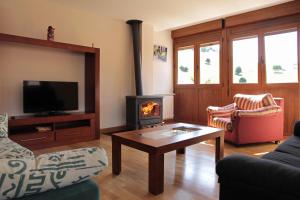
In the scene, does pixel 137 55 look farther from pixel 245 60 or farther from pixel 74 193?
pixel 74 193

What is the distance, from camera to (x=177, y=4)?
414 cm

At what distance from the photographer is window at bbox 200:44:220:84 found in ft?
18.4

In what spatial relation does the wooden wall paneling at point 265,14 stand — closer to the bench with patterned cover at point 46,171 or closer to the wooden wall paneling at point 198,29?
the wooden wall paneling at point 198,29

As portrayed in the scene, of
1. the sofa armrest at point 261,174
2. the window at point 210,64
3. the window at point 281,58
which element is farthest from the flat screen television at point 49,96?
the window at point 281,58

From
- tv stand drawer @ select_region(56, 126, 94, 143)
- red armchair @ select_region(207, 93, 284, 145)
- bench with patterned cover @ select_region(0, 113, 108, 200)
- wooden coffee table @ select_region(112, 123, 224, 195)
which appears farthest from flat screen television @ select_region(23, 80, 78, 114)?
bench with patterned cover @ select_region(0, 113, 108, 200)

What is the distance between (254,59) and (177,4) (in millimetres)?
2085

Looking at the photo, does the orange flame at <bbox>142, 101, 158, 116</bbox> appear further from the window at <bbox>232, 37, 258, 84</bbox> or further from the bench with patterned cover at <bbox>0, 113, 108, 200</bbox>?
the bench with patterned cover at <bbox>0, 113, 108, 200</bbox>

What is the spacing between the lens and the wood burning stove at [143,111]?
4.91 meters

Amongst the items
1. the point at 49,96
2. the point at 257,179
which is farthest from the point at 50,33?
the point at 257,179

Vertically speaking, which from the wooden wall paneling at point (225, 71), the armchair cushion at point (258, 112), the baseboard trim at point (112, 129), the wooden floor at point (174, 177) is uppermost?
the wooden wall paneling at point (225, 71)

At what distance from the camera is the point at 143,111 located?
511 cm

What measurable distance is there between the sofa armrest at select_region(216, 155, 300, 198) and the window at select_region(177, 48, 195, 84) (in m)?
5.02

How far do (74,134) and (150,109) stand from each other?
190 cm

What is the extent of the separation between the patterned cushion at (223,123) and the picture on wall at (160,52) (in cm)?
257
